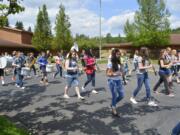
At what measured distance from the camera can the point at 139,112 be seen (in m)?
9.62

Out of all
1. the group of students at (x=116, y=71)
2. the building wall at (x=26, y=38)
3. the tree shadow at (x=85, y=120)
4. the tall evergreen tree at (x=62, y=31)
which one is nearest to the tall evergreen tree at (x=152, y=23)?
the tall evergreen tree at (x=62, y=31)

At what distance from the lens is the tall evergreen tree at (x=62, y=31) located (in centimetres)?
5538

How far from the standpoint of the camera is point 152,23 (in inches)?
2021

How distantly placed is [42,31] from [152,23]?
17.7 metres

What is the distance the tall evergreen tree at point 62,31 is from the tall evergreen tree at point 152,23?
10926 millimetres

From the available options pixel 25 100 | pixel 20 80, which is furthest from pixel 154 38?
pixel 25 100

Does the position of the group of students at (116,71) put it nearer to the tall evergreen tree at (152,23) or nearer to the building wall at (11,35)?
the tall evergreen tree at (152,23)

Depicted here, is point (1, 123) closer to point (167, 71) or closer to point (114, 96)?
point (114, 96)

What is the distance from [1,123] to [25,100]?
3702 millimetres

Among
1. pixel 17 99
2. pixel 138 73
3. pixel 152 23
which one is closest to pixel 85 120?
pixel 138 73

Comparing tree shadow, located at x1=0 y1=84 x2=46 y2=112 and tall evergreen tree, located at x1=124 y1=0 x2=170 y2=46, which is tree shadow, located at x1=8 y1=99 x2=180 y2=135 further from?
tall evergreen tree, located at x1=124 y1=0 x2=170 y2=46

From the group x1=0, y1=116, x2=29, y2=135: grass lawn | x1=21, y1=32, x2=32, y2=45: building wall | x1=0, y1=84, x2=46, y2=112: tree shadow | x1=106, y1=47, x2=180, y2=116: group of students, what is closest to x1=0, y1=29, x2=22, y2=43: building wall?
x1=21, y1=32, x2=32, y2=45: building wall

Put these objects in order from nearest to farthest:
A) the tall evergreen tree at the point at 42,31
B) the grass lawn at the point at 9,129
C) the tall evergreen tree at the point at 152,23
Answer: the grass lawn at the point at 9,129, the tall evergreen tree at the point at 152,23, the tall evergreen tree at the point at 42,31

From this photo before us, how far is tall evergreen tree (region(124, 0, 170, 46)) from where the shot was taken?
50.7 metres
